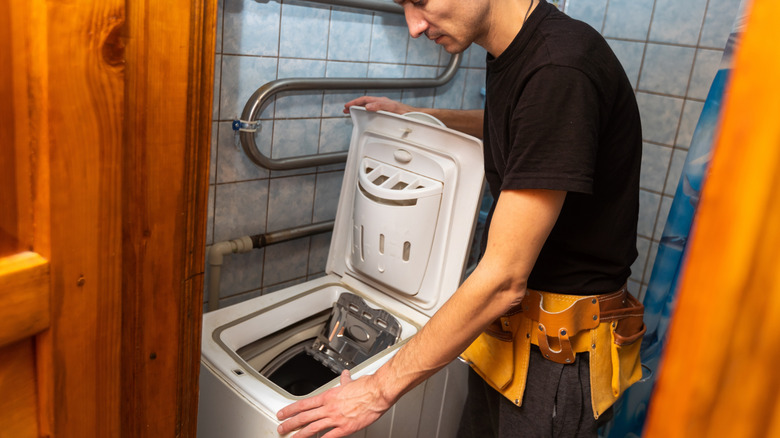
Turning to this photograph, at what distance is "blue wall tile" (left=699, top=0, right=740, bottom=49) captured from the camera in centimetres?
185

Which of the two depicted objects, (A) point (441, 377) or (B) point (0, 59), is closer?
(B) point (0, 59)

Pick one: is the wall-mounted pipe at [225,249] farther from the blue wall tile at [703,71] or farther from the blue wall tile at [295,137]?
the blue wall tile at [703,71]

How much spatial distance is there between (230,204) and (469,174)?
2.15ft

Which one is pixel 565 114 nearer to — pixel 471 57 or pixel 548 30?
pixel 548 30

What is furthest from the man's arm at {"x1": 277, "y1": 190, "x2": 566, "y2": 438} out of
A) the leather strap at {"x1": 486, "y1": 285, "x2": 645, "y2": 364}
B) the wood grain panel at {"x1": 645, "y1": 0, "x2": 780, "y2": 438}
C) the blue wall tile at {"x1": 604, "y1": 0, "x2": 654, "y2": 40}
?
the blue wall tile at {"x1": 604, "y1": 0, "x2": 654, "y2": 40}

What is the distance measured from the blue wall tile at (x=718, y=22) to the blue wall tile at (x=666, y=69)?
6 cm

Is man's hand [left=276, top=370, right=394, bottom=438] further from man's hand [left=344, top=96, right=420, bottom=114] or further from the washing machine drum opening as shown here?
man's hand [left=344, top=96, right=420, bottom=114]

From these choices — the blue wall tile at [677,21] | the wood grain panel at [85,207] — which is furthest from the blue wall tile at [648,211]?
the wood grain panel at [85,207]

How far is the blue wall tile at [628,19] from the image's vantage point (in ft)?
6.63

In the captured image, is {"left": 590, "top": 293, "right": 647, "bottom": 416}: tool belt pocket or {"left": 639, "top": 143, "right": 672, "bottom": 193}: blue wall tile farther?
{"left": 639, "top": 143, "right": 672, "bottom": 193}: blue wall tile

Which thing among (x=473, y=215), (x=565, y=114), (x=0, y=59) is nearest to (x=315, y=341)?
(x=473, y=215)

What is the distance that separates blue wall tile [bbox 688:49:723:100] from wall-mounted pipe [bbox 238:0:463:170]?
34.9 inches

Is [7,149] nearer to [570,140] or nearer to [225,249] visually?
[570,140]

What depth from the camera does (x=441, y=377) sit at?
138cm
